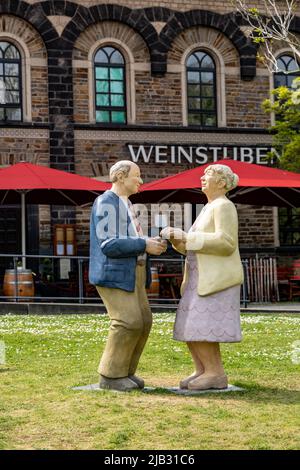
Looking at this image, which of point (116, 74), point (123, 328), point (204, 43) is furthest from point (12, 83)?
point (123, 328)

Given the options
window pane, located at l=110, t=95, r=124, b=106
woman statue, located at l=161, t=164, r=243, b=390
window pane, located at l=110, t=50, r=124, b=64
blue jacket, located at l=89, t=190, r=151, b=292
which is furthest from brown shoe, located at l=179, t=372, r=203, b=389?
window pane, located at l=110, t=50, r=124, b=64

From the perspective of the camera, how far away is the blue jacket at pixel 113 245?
7871 millimetres

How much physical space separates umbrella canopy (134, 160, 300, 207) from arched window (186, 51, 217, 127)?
5141mm

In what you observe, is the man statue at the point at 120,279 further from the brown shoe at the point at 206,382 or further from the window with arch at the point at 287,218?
the window with arch at the point at 287,218

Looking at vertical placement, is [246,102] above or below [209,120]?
above

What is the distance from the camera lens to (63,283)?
21.2m

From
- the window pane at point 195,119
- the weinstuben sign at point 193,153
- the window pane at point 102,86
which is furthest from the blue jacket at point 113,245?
the window pane at point 195,119

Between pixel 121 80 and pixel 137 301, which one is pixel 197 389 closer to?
pixel 137 301

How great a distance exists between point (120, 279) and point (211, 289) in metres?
0.77

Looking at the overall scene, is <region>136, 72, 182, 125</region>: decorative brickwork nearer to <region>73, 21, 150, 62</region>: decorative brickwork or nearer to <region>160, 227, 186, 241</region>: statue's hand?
<region>73, 21, 150, 62</region>: decorative brickwork

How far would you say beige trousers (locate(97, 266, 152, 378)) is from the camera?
7.91 m

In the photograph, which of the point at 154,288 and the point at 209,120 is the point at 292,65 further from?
the point at 154,288

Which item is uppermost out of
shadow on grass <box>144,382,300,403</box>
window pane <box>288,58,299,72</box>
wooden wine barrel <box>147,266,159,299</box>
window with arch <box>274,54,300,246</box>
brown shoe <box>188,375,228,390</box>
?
window pane <box>288,58,299,72</box>
